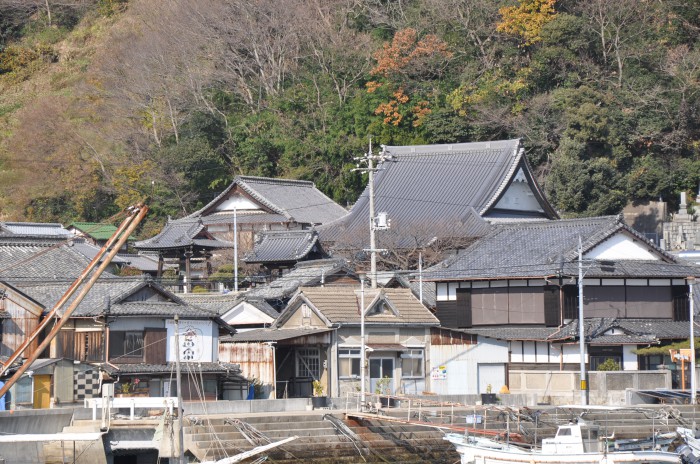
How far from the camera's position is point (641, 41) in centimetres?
6325

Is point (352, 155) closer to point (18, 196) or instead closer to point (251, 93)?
point (251, 93)

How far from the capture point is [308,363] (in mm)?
37375

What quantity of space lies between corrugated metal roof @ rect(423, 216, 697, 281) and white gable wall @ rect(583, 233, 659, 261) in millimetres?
164

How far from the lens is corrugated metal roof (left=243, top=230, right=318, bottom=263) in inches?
1960

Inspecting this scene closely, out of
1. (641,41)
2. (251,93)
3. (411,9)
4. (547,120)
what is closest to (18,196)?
(251,93)

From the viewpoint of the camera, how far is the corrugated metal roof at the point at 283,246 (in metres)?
49.8

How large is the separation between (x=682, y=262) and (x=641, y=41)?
83.7 ft

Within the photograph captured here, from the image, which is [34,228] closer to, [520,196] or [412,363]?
[520,196]

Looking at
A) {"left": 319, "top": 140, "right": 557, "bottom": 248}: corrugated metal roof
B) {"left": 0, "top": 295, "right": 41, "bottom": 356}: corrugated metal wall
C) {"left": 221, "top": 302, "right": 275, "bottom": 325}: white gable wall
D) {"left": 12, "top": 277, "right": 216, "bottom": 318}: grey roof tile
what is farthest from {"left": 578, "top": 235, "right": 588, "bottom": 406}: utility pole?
{"left": 0, "top": 295, "right": 41, "bottom": 356}: corrugated metal wall

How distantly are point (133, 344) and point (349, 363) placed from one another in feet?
20.7

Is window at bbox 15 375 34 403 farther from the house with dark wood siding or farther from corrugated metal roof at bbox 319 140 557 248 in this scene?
corrugated metal roof at bbox 319 140 557 248

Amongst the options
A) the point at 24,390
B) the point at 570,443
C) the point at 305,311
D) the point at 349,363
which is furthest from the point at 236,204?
the point at 570,443

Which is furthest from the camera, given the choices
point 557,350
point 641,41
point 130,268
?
point 641,41

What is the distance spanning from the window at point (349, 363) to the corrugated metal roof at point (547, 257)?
4.87 meters
